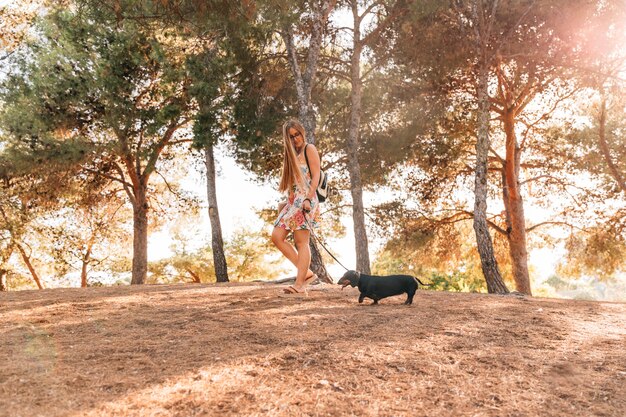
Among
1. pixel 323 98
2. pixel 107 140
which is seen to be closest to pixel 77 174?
pixel 107 140

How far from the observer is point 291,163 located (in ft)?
20.9

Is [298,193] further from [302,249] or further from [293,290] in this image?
[293,290]

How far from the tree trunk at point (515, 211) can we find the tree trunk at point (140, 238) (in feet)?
35.8

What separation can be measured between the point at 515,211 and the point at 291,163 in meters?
11.8

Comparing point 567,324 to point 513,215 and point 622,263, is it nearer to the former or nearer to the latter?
point 513,215

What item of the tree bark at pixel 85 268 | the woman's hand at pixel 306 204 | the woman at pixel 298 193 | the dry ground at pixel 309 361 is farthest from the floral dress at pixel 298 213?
the tree bark at pixel 85 268

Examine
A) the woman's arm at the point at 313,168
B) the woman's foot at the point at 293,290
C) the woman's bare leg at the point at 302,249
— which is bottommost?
the woman's foot at the point at 293,290

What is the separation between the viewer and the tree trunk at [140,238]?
15.6 m

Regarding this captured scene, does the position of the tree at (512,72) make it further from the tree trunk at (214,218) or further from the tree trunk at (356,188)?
the tree trunk at (214,218)

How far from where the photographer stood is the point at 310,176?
6398 millimetres

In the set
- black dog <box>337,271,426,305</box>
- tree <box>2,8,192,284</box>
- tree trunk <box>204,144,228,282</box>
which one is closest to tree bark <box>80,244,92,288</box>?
tree <box>2,8,192,284</box>

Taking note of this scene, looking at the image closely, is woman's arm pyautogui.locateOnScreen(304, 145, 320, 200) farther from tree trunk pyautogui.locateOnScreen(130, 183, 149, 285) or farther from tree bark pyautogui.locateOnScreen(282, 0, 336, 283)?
tree trunk pyautogui.locateOnScreen(130, 183, 149, 285)

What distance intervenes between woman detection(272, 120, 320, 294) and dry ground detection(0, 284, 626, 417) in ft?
2.77

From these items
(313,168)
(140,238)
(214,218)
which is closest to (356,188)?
(214,218)
